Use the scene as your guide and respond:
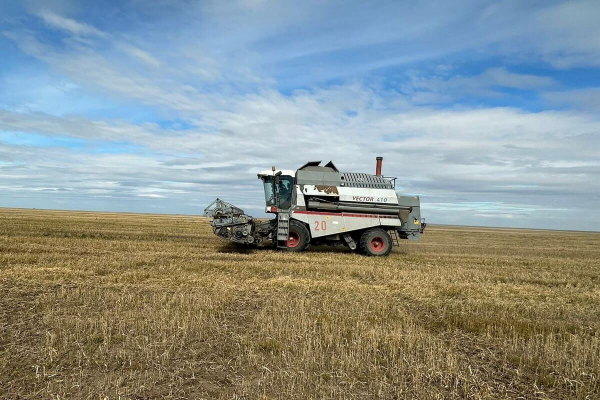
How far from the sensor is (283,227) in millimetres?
13992

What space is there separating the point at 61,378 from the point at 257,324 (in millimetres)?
2489

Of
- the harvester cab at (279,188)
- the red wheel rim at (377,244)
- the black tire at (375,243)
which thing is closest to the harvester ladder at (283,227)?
the harvester cab at (279,188)

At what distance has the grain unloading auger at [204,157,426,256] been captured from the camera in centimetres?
1414

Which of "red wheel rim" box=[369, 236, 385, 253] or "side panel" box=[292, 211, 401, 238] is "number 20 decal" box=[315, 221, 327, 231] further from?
"red wheel rim" box=[369, 236, 385, 253]

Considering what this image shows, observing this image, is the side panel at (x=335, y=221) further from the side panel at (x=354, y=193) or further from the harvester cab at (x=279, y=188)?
the harvester cab at (x=279, y=188)

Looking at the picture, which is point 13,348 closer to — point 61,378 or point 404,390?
point 61,378

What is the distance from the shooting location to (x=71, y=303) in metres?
6.43

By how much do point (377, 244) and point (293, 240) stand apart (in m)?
3.18

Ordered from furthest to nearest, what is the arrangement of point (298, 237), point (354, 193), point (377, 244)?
1. point (377, 244)
2. point (354, 193)
3. point (298, 237)

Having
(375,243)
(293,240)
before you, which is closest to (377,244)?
(375,243)

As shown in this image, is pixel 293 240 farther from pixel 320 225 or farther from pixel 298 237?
pixel 320 225

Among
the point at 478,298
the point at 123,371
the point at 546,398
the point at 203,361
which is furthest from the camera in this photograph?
the point at 478,298

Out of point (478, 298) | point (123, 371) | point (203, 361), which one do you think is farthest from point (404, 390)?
point (478, 298)

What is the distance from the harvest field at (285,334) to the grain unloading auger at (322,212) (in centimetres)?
402
